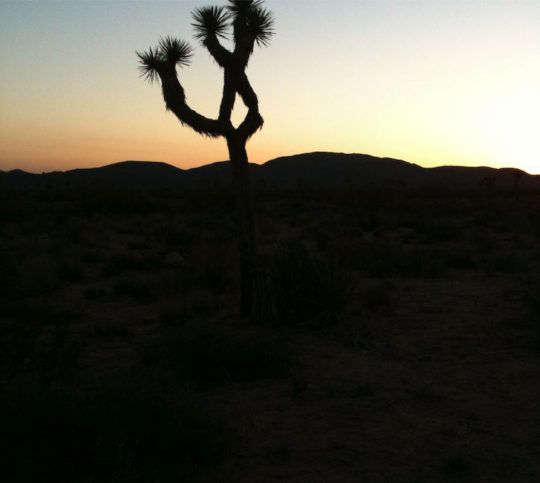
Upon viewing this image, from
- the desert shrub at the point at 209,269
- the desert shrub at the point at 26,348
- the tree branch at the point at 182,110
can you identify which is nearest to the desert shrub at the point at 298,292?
the tree branch at the point at 182,110

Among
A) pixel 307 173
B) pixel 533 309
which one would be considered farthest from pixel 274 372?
pixel 307 173

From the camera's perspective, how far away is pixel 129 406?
15.4 ft

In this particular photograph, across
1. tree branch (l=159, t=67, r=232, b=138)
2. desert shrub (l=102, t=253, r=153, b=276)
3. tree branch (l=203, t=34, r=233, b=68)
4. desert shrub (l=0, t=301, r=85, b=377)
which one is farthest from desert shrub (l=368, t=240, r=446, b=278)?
desert shrub (l=0, t=301, r=85, b=377)

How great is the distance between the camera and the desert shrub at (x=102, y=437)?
401 centimetres

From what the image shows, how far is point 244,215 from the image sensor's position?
10211 mm

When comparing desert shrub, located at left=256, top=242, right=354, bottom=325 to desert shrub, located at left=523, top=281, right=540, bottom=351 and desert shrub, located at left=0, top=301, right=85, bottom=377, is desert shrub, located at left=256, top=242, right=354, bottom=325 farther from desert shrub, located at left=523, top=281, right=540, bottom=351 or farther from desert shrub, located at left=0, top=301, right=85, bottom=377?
desert shrub, located at left=0, top=301, right=85, bottom=377

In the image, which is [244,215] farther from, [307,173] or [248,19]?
[307,173]

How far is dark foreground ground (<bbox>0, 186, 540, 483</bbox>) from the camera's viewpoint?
4.52 m

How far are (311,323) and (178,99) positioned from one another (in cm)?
452

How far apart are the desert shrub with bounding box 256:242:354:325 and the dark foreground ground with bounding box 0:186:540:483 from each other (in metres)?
0.03

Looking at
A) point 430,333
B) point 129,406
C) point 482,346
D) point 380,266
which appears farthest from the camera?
point 380,266

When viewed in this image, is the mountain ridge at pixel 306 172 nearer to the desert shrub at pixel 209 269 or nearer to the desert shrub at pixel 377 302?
the desert shrub at pixel 209 269

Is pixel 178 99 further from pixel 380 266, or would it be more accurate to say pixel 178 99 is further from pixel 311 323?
pixel 380 266

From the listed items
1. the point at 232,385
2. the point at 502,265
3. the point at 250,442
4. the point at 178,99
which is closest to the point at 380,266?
the point at 502,265
